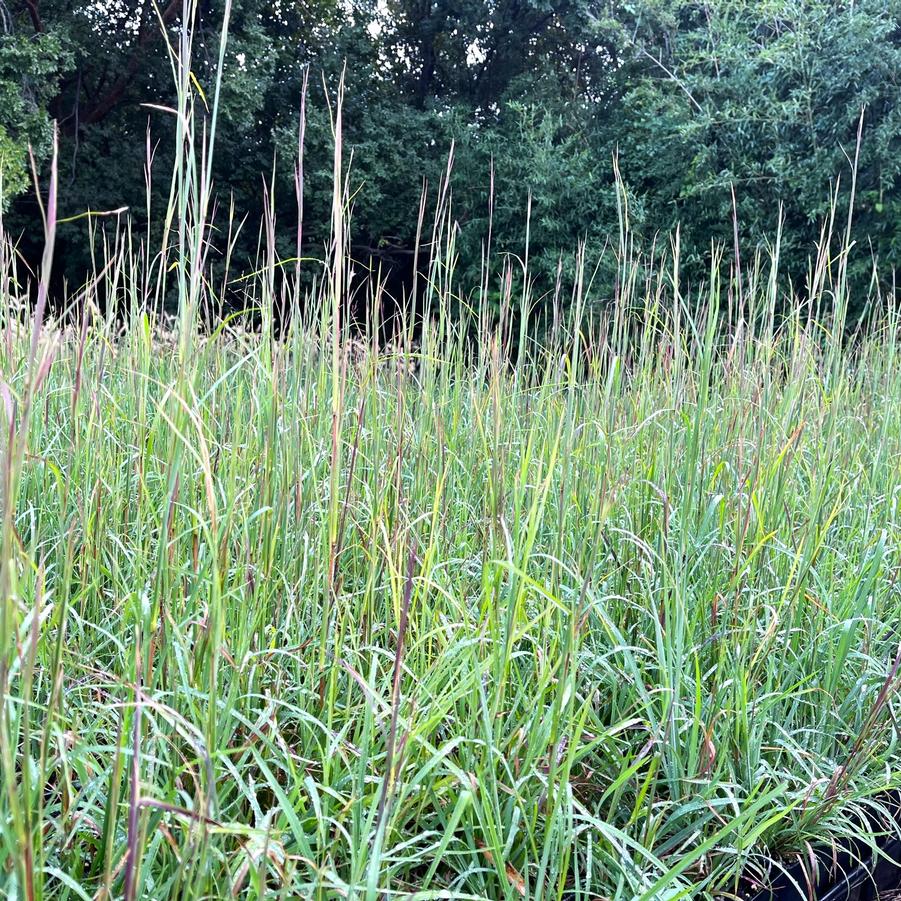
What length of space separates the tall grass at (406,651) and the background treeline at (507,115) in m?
5.30

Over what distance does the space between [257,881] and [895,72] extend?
8916 mm

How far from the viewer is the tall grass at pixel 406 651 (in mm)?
862

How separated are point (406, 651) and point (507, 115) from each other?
11.6 m

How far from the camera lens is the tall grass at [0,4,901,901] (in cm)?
86

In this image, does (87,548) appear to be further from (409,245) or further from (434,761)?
(409,245)

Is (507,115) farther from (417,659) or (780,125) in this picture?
(417,659)

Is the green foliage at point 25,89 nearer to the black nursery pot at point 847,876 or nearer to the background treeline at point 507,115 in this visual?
the background treeline at point 507,115

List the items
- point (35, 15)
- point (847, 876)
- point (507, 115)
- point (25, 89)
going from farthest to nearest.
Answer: point (507, 115)
point (35, 15)
point (25, 89)
point (847, 876)

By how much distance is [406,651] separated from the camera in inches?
52.6

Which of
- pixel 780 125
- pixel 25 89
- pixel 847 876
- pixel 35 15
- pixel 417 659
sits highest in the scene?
pixel 35 15

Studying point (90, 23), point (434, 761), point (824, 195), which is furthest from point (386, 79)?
point (434, 761)

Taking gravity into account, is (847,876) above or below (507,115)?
below

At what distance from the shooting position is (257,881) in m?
0.70

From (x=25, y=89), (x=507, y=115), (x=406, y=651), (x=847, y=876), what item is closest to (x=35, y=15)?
(x=25, y=89)
